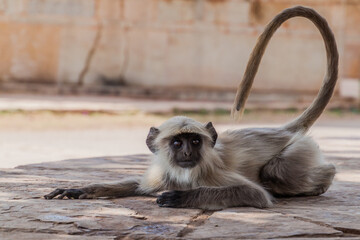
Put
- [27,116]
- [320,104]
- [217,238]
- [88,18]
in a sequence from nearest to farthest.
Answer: [217,238], [320,104], [27,116], [88,18]

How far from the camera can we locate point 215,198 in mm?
3959

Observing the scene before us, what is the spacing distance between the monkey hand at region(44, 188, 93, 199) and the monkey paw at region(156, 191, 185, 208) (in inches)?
20.6

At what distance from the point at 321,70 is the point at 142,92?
383cm

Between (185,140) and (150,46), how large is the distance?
1163 cm

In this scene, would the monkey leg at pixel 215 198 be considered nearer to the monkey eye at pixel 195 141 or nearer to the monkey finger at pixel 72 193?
the monkey eye at pixel 195 141

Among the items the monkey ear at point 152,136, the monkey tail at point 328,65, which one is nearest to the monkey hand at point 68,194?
the monkey ear at point 152,136

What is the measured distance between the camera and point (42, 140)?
1016 centimetres

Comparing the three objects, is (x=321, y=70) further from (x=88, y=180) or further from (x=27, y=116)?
(x=88, y=180)

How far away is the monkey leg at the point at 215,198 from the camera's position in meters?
3.95

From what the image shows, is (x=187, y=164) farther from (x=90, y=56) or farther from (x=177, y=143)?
(x=90, y=56)

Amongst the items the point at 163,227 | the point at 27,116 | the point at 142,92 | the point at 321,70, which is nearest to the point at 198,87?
the point at 142,92

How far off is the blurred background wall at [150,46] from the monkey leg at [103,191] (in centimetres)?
1090

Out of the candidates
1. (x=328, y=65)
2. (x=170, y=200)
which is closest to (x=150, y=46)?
(x=328, y=65)

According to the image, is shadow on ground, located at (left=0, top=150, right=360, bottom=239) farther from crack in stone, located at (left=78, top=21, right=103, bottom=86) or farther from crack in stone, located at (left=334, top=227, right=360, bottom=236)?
crack in stone, located at (left=78, top=21, right=103, bottom=86)
